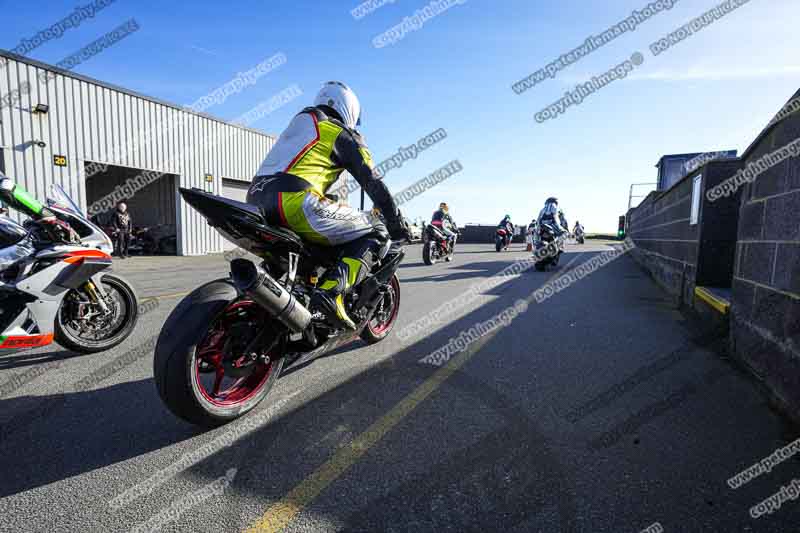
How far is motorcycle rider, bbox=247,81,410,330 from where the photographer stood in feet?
8.64

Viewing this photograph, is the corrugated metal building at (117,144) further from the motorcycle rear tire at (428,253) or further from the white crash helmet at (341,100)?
the white crash helmet at (341,100)

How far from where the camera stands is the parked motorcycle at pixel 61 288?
3.01 meters

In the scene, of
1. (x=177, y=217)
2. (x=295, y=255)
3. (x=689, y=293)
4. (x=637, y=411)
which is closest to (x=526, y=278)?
(x=689, y=293)

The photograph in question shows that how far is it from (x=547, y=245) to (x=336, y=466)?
9551 millimetres

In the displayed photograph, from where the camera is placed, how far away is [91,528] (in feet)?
5.07

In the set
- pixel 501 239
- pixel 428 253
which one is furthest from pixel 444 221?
pixel 501 239

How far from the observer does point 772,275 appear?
9.39ft

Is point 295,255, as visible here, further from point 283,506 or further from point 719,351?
point 719,351

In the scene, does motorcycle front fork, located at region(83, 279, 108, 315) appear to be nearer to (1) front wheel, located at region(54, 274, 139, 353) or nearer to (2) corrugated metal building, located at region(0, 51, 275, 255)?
(1) front wheel, located at region(54, 274, 139, 353)

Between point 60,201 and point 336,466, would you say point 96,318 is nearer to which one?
point 60,201

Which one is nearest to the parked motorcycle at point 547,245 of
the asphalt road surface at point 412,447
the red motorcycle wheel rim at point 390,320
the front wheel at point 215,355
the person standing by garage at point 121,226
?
the asphalt road surface at point 412,447

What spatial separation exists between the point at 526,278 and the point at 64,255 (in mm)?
7943

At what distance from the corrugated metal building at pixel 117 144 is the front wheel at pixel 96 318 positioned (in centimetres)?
1109

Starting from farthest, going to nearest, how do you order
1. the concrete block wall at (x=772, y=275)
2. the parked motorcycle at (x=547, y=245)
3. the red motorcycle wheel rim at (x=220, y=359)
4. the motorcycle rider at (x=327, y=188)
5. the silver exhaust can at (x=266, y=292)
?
the parked motorcycle at (x=547, y=245) → the motorcycle rider at (x=327, y=188) → the concrete block wall at (x=772, y=275) → the red motorcycle wheel rim at (x=220, y=359) → the silver exhaust can at (x=266, y=292)
